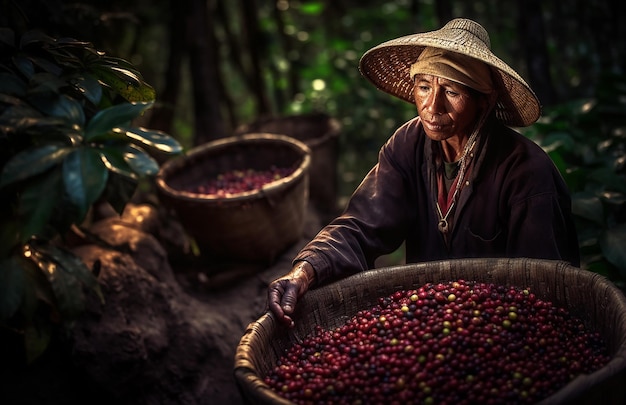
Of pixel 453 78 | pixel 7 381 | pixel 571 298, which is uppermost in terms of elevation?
pixel 453 78

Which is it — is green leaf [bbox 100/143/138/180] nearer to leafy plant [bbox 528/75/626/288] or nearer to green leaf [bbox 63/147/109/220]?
green leaf [bbox 63/147/109/220]

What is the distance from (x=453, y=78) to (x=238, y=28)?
26.3 ft

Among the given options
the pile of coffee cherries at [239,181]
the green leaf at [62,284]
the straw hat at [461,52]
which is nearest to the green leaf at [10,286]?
the green leaf at [62,284]

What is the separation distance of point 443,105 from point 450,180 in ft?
1.15

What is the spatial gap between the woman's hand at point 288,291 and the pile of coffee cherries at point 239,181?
6.79 ft

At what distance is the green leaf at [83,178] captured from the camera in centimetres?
164

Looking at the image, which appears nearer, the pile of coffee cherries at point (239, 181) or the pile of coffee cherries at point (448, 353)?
the pile of coffee cherries at point (448, 353)

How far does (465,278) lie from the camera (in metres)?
2.19

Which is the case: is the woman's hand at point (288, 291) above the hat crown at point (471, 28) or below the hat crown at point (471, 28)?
below

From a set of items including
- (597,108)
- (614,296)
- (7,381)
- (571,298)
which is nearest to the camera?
(614,296)

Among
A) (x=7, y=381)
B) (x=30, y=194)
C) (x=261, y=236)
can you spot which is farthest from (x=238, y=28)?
(x=30, y=194)

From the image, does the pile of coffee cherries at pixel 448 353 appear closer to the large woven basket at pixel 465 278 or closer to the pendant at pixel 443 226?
the large woven basket at pixel 465 278

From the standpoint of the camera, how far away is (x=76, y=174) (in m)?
1.66

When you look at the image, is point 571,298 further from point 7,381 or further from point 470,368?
point 7,381
